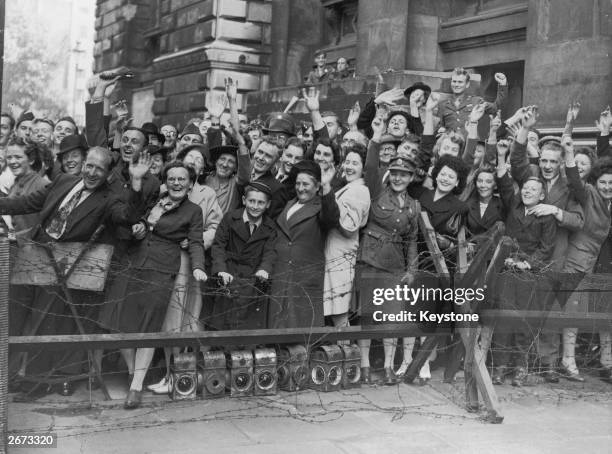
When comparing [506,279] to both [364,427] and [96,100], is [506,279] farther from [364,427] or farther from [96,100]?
[96,100]

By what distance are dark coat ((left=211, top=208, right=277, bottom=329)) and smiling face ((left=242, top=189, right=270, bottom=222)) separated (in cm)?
9

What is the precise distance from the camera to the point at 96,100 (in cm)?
904

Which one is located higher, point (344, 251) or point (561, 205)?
point (561, 205)

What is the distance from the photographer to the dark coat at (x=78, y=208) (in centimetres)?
637

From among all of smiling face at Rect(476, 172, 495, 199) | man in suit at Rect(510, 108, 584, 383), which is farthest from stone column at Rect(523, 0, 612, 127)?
smiling face at Rect(476, 172, 495, 199)

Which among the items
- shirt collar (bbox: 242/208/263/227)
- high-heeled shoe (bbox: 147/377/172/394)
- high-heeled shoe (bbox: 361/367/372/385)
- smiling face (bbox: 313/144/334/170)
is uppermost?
smiling face (bbox: 313/144/334/170)

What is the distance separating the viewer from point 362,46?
16.4 m

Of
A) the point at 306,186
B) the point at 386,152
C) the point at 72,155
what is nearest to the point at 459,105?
the point at 386,152

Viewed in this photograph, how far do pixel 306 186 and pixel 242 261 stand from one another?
736mm

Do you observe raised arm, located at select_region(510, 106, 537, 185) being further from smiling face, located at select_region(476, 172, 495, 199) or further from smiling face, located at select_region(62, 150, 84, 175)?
smiling face, located at select_region(62, 150, 84, 175)

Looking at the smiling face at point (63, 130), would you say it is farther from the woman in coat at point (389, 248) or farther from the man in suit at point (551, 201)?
the man in suit at point (551, 201)

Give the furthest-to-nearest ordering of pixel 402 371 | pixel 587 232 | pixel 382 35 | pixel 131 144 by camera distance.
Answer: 1. pixel 382 35
2. pixel 131 144
3. pixel 587 232
4. pixel 402 371

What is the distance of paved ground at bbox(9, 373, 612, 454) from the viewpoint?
18.2ft

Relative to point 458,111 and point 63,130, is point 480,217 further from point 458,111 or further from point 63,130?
point 63,130
